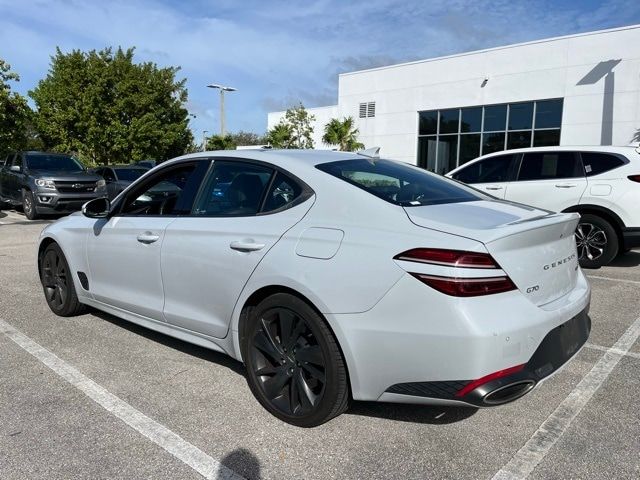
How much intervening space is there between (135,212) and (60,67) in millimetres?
26889

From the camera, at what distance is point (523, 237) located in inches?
100

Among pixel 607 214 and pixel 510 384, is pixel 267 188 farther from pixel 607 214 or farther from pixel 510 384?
pixel 607 214

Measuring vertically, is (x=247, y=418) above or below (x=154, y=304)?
below

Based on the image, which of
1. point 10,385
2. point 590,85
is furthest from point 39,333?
point 590,85

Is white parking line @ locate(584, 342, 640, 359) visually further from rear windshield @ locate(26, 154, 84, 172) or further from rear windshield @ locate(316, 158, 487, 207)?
rear windshield @ locate(26, 154, 84, 172)

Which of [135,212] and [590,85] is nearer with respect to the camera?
[135,212]

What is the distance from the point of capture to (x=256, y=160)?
3375 millimetres

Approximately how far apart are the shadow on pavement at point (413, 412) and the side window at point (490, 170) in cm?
567

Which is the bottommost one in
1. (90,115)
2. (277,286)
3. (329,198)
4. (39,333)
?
(39,333)

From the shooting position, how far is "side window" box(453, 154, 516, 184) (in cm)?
805

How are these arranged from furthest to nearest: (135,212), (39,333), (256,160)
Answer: (39,333) → (135,212) → (256,160)

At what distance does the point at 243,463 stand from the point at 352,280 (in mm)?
1061

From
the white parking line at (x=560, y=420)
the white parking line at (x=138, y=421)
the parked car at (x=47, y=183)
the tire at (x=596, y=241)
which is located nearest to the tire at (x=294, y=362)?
the white parking line at (x=138, y=421)

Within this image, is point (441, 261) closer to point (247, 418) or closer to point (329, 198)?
point (329, 198)
